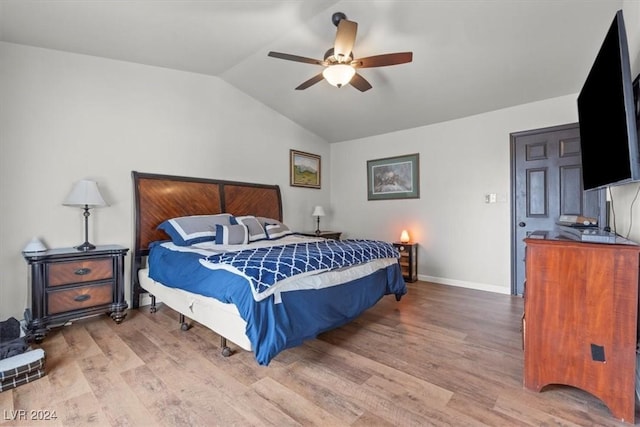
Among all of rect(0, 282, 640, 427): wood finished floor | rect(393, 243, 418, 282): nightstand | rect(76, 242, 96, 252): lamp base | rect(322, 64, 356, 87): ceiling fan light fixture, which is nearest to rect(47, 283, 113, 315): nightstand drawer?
rect(0, 282, 640, 427): wood finished floor

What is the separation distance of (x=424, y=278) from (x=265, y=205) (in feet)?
9.09

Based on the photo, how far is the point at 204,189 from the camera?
13.3ft

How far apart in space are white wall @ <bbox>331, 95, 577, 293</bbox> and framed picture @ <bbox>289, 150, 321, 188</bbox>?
0.92m

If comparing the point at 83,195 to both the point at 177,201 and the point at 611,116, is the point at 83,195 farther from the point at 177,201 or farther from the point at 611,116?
the point at 611,116

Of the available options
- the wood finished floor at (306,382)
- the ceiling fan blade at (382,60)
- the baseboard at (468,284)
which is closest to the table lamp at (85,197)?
the wood finished floor at (306,382)

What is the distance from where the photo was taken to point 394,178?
5090mm

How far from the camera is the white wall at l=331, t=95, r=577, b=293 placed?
13.0 ft

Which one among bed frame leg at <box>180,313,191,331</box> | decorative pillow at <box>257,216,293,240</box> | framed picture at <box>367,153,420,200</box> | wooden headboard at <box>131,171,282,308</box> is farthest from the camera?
framed picture at <box>367,153,420,200</box>

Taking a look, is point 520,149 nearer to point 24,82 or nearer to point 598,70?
point 598,70

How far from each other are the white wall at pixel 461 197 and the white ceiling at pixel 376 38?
285 mm

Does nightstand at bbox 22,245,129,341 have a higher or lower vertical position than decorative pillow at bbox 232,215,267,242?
lower

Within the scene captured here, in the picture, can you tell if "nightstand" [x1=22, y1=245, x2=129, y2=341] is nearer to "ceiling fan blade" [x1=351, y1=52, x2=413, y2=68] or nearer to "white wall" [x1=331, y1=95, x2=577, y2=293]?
"ceiling fan blade" [x1=351, y1=52, x2=413, y2=68]

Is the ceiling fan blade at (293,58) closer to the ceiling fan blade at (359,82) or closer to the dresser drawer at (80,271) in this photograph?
the ceiling fan blade at (359,82)

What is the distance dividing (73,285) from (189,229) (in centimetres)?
111
